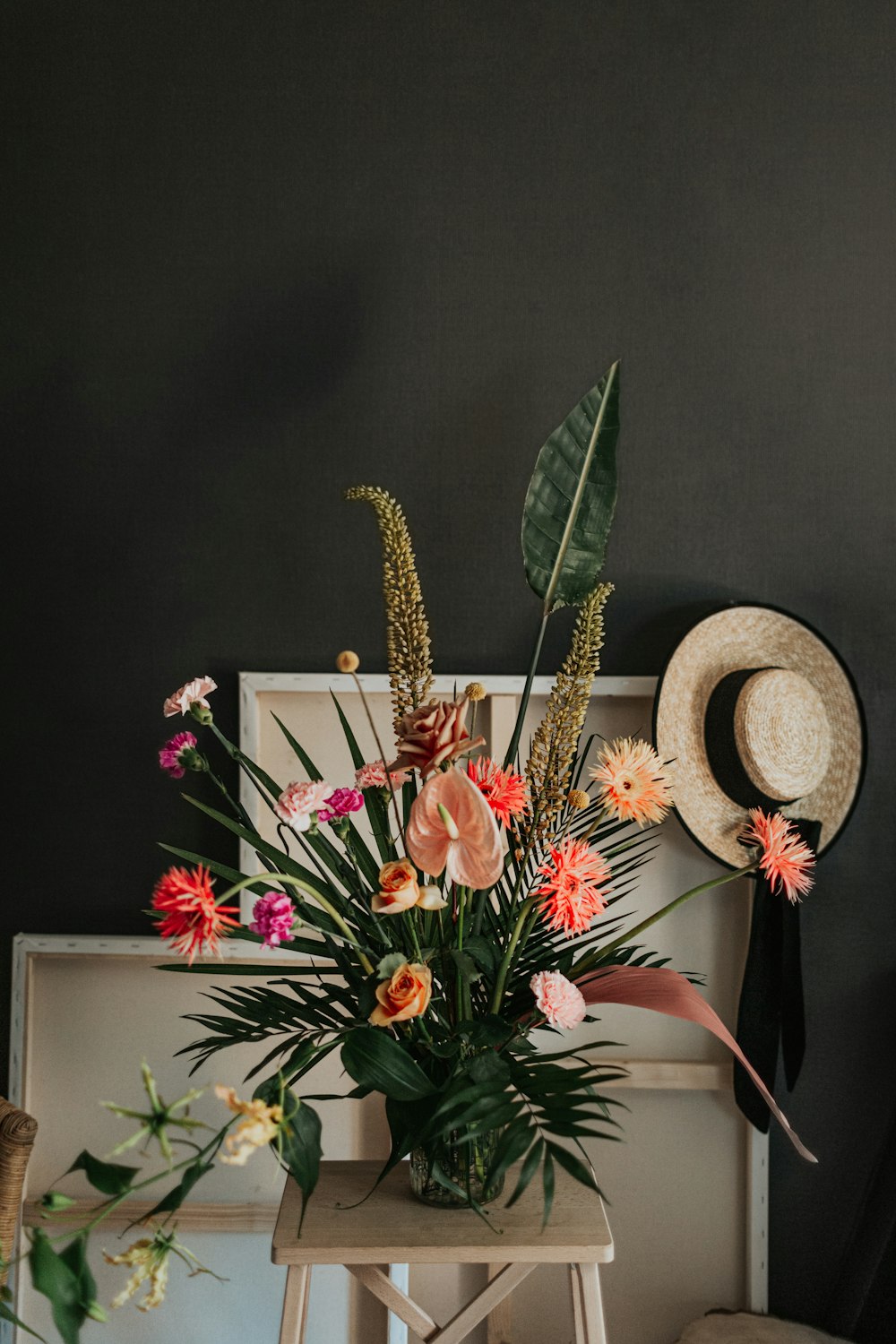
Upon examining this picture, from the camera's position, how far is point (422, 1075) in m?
1.12

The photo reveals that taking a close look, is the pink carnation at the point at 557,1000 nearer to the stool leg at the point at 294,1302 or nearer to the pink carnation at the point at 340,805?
the pink carnation at the point at 340,805

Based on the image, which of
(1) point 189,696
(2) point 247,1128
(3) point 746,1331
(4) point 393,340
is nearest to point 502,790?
(1) point 189,696

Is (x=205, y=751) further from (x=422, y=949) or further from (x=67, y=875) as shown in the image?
(x=422, y=949)

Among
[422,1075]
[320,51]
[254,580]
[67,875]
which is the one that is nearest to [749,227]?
[320,51]

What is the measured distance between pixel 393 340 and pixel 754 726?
0.87m

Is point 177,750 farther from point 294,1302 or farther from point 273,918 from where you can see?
point 294,1302

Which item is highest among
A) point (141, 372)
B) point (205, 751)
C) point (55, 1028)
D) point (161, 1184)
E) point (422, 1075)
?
point (141, 372)

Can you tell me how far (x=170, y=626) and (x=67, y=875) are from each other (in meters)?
0.46

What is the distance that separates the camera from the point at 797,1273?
1.76m

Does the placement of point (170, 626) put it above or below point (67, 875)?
above

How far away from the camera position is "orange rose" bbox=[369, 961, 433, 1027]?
1.08 metres

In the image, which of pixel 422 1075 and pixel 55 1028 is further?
pixel 55 1028

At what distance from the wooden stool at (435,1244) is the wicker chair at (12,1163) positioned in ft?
1.21

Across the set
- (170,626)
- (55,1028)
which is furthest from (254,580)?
(55,1028)
